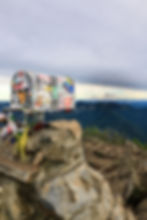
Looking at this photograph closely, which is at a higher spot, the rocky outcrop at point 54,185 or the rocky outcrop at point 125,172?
the rocky outcrop at point 54,185

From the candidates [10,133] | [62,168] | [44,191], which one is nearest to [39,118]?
[10,133]

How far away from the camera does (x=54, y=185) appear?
17.1 feet

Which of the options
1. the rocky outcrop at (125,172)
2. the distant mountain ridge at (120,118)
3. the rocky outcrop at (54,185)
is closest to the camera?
the rocky outcrop at (54,185)

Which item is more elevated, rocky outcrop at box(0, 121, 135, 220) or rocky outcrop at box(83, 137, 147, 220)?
rocky outcrop at box(0, 121, 135, 220)

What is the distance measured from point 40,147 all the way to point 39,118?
1891 millimetres

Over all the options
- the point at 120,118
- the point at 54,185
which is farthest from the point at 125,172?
the point at 120,118

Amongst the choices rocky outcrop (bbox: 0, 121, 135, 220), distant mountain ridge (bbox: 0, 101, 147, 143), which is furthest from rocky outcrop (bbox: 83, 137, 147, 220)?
distant mountain ridge (bbox: 0, 101, 147, 143)

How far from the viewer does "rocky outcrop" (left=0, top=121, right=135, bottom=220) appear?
5.00 metres

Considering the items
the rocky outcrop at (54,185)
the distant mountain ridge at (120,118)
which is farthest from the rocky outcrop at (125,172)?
the distant mountain ridge at (120,118)

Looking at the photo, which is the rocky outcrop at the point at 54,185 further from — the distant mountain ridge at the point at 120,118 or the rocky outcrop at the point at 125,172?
the distant mountain ridge at the point at 120,118

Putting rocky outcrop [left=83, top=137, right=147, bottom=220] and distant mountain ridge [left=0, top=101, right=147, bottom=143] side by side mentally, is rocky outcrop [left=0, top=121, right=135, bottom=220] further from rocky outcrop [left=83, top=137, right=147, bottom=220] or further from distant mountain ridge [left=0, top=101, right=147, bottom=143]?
distant mountain ridge [left=0, top=101, right=147, bottom=143]

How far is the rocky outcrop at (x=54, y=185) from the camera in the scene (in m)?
5.00

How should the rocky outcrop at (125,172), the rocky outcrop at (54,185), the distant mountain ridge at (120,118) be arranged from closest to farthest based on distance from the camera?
the rocky outcrop at (54,185), the rocky outcrop at (125,172), the distant mountain ridge at (120,118)

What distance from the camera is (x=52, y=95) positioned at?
8625 mm
